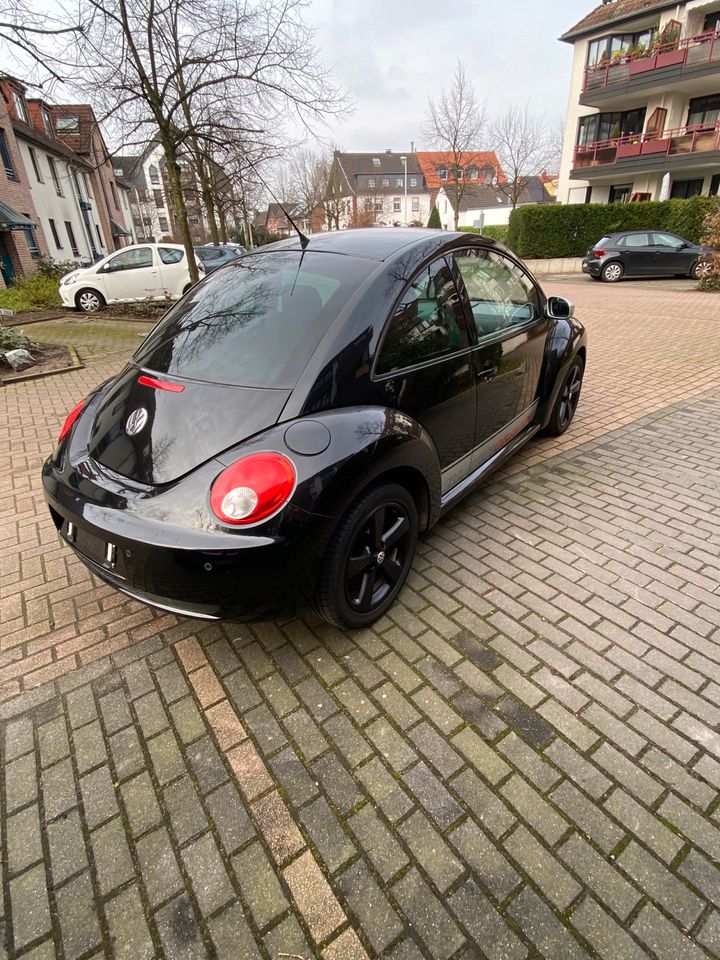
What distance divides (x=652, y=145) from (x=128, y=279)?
24356mm

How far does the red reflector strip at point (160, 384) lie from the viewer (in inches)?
91.6

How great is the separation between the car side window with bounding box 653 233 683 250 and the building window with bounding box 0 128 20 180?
2458cm

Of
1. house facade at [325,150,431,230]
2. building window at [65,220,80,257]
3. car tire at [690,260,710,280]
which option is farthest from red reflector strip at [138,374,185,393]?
house facade at [325,150,431,230]

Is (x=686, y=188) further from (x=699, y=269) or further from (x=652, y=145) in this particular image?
(x=699, y=269)

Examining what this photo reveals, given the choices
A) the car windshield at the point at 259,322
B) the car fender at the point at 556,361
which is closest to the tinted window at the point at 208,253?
the car fender at the point at 556,361

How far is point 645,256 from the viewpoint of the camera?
54.0 ft

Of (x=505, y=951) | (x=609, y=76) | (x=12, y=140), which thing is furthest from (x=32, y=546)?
(x=609, y=76)

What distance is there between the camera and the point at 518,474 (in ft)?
13.4

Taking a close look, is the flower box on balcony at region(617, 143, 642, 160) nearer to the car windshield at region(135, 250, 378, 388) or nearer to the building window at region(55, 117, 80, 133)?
the building window at region(55, 117, 80, 133)

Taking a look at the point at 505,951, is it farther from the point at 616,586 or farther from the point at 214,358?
the point at 214,358

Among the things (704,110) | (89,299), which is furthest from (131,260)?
(704,110)

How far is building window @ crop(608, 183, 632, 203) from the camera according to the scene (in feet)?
87.1

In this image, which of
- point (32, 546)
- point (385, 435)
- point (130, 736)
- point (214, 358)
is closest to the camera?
point (130, 736)

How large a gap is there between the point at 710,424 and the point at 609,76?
2835 centimetres
